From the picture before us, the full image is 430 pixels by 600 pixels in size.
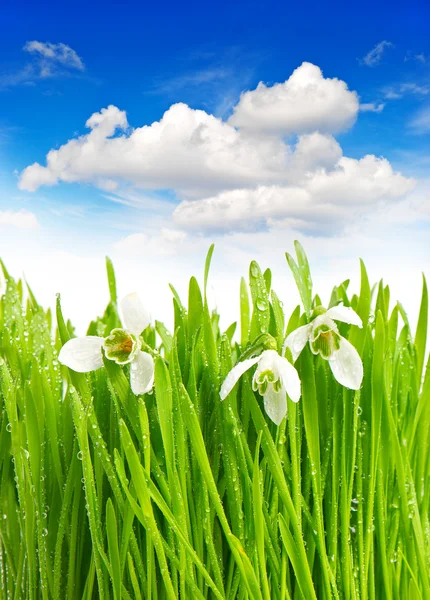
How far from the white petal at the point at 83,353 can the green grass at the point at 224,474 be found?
28 mm

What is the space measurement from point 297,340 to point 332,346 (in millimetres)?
55

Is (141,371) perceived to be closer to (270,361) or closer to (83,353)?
(83,353)

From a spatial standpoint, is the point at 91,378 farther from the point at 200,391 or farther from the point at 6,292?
the point at 6,292

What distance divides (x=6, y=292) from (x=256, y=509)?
80 cm

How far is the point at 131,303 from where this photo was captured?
0.89 metres

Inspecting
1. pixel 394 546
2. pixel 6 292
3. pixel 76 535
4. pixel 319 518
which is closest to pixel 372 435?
pixel 319 518

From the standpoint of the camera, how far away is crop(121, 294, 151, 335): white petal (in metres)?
0.89

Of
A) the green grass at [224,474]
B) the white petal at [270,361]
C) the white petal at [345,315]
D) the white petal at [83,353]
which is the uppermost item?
the white petal at [345,315]

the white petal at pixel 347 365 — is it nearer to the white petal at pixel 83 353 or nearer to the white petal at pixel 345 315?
the white petal at pixel 345 315

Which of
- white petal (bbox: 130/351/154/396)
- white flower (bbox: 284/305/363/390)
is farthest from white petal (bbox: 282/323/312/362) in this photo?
white petal (bbox: 130/351/154/396)

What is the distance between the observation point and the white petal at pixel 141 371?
0.88 metres

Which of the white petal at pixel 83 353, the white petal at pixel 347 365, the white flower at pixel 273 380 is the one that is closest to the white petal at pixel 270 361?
the white flower at pixel 273 380

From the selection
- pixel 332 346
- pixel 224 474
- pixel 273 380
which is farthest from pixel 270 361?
pixel 224 474

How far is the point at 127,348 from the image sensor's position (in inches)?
35.1
